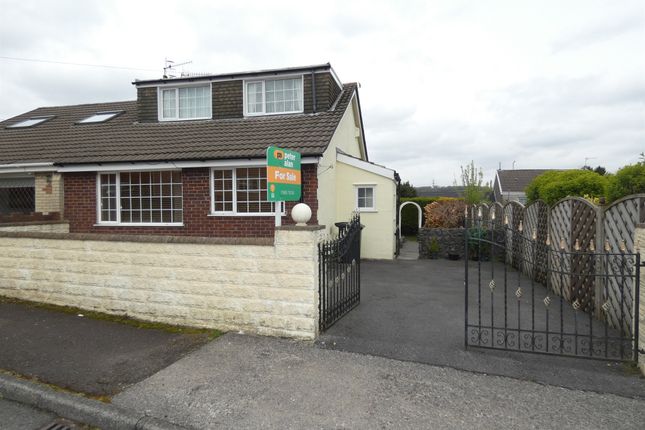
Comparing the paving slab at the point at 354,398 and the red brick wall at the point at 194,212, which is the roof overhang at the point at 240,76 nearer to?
the red brick wall at the point at 194,212

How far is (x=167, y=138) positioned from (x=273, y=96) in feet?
11.9

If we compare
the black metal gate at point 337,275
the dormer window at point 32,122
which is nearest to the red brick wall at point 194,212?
the black metal gate at point 337,275

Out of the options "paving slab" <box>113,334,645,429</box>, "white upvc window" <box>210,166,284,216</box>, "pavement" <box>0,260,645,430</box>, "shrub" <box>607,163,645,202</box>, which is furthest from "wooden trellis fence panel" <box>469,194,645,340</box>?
"white upvc window" <box>210,166,284,216</box>

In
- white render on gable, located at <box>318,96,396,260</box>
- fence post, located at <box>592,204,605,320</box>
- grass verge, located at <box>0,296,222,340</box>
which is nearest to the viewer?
grass verge, located at <box>0,296,222,340</box>

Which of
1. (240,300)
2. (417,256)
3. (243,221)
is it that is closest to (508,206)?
(417,256)

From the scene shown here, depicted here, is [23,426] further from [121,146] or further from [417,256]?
[417,256]

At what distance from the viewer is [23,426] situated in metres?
3.41

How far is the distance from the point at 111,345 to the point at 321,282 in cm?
276

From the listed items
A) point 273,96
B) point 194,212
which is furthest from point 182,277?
point 273,96

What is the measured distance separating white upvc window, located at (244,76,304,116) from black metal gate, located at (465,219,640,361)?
7.77m

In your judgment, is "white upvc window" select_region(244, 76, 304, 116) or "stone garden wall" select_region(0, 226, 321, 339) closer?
"stone garden wall" select_region(0, 226, 321, 339)

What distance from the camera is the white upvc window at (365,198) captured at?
12.3m

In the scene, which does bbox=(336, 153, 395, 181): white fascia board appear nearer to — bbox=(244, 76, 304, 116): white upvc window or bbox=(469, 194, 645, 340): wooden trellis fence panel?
bbox=(244, 76, 304, 116): white upvc window

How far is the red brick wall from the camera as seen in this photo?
1026 centimetres
